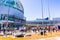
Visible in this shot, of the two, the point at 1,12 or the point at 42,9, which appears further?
the point at 1,12

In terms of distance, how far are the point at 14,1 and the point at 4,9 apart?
6069 millimetres

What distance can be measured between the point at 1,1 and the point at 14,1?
6842mm

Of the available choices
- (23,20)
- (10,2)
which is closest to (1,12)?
(10,2)

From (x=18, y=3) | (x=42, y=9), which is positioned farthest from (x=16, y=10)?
(x=42, y=9)

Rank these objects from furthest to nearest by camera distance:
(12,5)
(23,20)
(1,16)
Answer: (23,20)
(12,5)
(1,16)

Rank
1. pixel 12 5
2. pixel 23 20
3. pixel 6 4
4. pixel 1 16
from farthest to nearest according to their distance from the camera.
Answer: pixel 23 20
pixel 12 5
pixel 6 4
pixel 1 16

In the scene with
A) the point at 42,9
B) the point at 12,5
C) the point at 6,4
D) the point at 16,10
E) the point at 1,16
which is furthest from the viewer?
the point at 16,10

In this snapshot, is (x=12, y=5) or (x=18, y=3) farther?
(x=18, y=3)

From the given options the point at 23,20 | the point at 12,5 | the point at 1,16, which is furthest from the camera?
the point at 23,20

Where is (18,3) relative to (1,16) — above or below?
above

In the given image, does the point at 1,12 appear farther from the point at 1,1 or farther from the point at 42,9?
the point at 42,9

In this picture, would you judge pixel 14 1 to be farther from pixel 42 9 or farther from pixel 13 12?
pixel 42 9

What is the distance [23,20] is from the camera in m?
61.1

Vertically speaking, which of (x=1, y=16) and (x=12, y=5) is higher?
(x=12, y=5)
